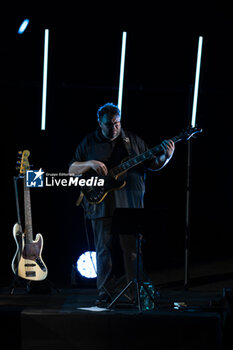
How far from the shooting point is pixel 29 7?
576 cm

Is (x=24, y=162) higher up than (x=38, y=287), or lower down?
higher up

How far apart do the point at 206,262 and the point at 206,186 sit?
92 centimetres

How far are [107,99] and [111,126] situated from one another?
1471 millimetres

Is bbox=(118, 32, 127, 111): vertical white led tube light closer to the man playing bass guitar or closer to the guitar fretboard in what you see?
the man playing bass guitar

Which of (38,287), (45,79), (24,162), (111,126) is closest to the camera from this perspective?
(111,126)

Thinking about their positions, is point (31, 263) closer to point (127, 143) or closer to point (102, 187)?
point (102, 187)

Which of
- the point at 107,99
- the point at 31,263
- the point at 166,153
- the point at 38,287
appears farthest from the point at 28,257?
the point at 107,99

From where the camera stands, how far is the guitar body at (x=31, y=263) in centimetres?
530

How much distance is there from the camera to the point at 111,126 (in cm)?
469

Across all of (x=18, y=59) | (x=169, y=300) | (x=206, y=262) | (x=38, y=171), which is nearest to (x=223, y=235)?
(x=206, y=262)

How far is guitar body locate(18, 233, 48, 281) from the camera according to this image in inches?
209

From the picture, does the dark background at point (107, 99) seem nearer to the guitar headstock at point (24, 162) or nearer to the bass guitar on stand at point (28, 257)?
the guitar headstock at point (24, 162)

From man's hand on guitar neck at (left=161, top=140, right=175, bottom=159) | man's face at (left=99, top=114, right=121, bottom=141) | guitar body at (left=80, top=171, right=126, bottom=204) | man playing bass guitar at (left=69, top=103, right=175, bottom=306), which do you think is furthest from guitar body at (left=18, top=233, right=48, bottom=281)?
man's hand on guitar neck at (left=161, top=140, right=175, bottom=159)

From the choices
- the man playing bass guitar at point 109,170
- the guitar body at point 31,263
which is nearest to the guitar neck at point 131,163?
the man playing bass guitar at point 109,170
